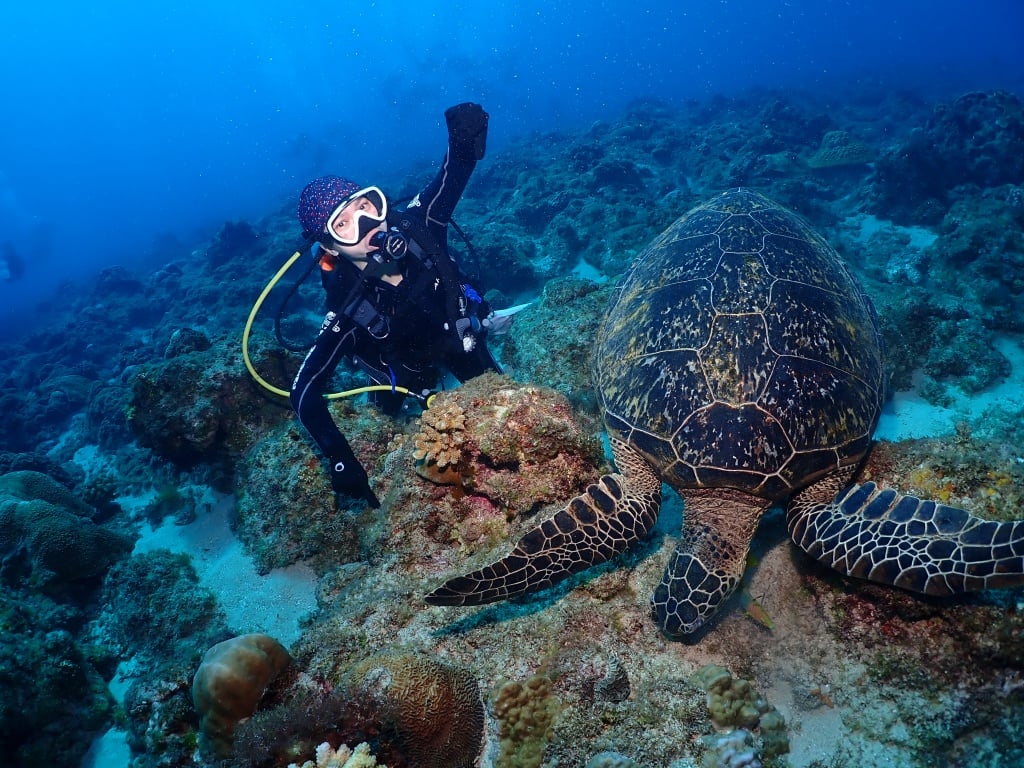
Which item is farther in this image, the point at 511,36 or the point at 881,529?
the point at 511,36

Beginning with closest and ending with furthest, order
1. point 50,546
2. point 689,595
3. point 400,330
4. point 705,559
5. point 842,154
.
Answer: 1. point 689,595
2. point 705,559
3. point 400,330
4. point 50,546
5. point 842,154

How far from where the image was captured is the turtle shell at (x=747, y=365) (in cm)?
292

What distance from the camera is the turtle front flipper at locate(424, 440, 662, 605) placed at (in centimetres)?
260

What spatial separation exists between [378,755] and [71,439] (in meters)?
13.1

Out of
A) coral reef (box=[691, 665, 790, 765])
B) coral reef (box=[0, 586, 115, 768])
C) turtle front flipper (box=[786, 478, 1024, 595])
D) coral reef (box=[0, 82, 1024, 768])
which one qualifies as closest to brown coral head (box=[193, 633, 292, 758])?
coral reef (box=[0, 82, 1024, 768])

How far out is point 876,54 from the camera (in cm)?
4728

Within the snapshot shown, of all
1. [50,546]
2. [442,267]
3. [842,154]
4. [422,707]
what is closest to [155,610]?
[50,546]

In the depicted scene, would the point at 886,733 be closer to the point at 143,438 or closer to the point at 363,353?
the point at 363,353

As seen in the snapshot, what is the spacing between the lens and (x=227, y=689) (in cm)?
254

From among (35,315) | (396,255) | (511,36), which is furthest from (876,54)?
(511,36)

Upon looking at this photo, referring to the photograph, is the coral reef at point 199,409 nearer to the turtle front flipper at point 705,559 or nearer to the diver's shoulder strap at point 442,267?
the diver's shoulder strap at point 442,267

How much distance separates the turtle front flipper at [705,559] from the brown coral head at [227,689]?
2.30 metres

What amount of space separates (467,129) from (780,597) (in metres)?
5.05

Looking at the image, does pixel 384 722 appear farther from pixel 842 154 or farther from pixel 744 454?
pixel 842 154
